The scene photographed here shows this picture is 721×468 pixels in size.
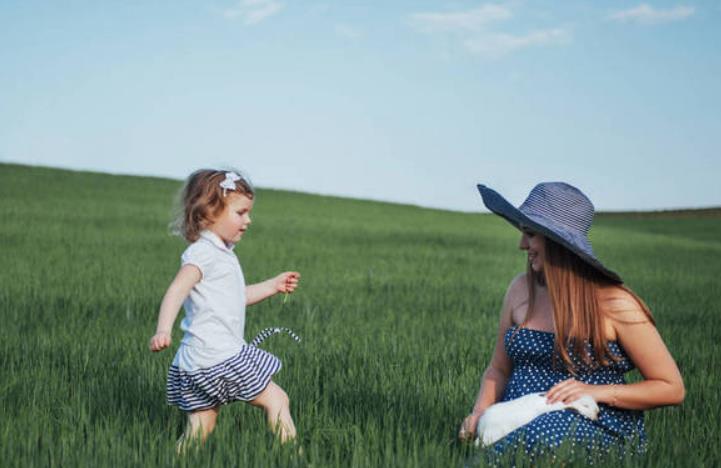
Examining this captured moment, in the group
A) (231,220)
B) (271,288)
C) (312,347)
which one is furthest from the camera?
(312,347)

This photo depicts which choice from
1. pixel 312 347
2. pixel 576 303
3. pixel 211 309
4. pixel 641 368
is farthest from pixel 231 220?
pixel 312 347

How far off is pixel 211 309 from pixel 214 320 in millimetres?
52

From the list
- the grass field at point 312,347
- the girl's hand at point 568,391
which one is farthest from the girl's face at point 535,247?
the grass field at point 312,347

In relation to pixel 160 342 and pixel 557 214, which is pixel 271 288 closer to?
pixel 160 342

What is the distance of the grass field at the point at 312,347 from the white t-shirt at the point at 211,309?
1.09 feet

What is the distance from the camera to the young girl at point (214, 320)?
13.6 feet

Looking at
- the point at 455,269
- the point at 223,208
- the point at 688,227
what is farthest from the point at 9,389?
the point at 688,227

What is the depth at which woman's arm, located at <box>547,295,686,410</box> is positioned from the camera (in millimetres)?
3584

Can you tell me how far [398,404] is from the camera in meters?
5.19

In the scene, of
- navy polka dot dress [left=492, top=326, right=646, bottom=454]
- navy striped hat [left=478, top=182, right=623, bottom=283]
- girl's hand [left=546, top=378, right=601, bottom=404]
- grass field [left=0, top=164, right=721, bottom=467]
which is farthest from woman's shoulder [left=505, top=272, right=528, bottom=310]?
grass field [left=0, top=164, right=721, bottom=467]

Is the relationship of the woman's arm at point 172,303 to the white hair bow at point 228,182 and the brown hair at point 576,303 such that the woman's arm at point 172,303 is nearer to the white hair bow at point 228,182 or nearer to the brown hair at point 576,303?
the white hair bow at point 228,182

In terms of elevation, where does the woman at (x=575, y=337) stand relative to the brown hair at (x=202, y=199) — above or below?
below

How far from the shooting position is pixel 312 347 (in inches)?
276

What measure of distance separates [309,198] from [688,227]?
19504 millimetres
